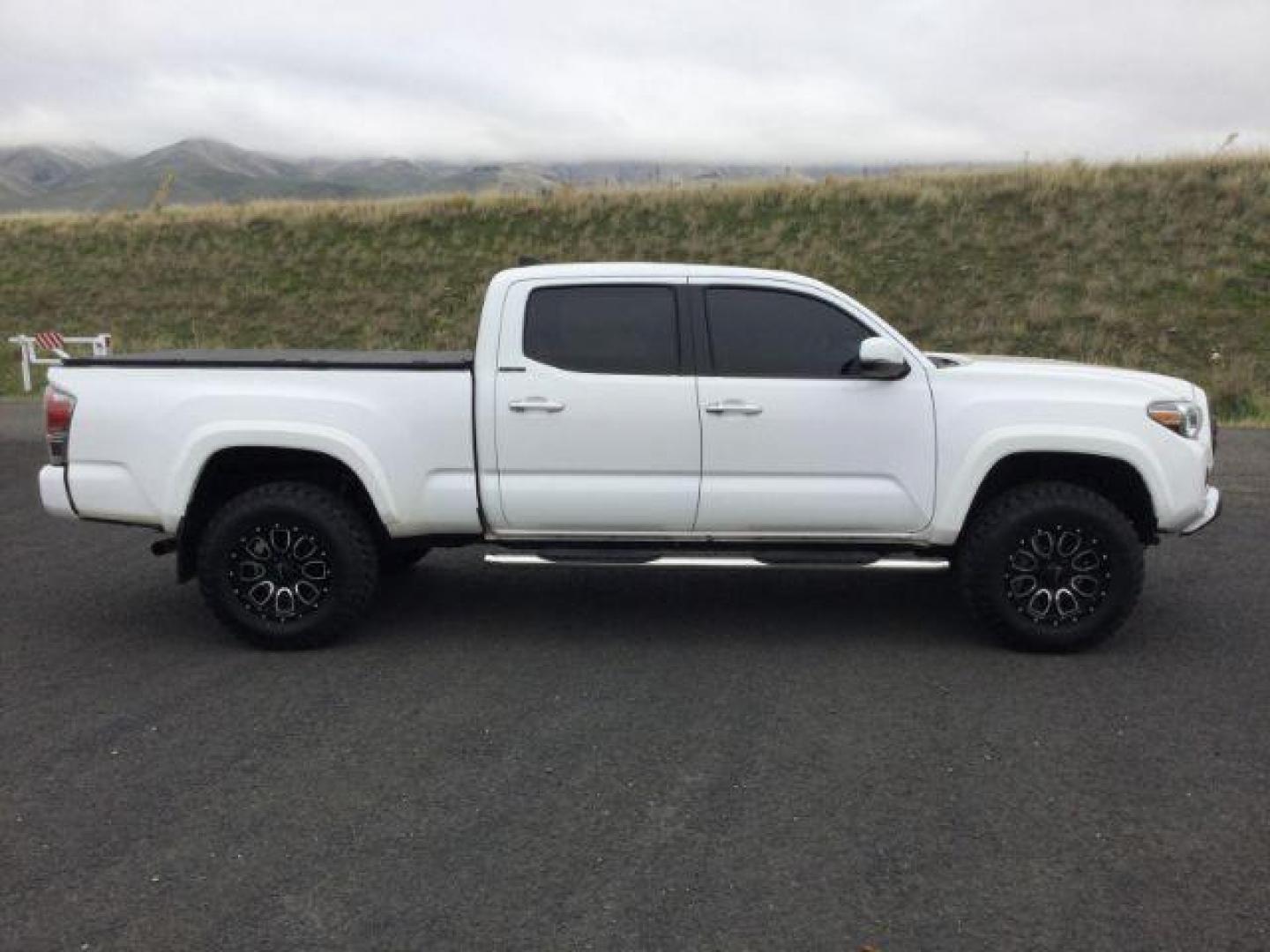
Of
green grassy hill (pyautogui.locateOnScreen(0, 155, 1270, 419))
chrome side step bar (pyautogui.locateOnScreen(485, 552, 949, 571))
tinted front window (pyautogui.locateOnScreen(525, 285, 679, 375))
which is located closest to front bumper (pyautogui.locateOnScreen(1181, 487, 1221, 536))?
chrome side step bar (pyautogui.locateOnScreen(485, 552, 949, 571))

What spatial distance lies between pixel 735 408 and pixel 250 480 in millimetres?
2724

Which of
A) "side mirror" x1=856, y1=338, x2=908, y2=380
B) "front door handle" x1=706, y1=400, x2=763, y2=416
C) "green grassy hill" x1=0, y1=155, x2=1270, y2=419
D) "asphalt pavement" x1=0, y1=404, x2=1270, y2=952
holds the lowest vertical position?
"asphalt pavement" x1=0, y1=404, x2=1270, y2=952

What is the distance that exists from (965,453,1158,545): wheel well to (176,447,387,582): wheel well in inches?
132

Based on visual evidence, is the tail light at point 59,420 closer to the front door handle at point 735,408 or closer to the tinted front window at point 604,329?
the tinted front window at point 604,329

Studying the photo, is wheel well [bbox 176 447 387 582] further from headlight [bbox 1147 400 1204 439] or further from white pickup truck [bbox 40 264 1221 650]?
headlight [bbox 1147 400 1204 439]

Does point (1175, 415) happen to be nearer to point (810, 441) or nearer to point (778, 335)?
point (810, 441)

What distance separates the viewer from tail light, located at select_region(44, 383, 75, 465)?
591 cm

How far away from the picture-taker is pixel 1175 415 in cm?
588

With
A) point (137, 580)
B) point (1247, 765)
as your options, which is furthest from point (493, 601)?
point (1247, 765)

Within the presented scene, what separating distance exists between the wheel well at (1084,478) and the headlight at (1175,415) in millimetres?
286

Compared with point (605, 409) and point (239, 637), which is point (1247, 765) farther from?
point (239, 637)

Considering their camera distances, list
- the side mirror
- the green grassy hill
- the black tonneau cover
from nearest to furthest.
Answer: the side mirror, the black tonneau cover, the green grassy hill

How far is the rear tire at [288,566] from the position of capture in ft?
19.4

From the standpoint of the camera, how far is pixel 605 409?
585cm
